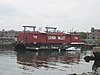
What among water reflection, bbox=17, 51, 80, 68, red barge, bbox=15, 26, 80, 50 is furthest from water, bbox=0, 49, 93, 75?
red barge, bbox=15, 26, 80, 50

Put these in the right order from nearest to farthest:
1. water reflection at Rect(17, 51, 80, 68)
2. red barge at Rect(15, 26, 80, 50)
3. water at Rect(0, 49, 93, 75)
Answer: water at Rect(0, 49, 93, 75) < water reflection at Rect(17, 51, 80, 68) < red barge at Rect(15, 26, 80, 50)

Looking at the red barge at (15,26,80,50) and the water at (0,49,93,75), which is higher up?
the red barge at (15,26,80,50)

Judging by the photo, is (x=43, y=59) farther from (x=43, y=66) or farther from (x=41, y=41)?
→ (x=41, y=41)

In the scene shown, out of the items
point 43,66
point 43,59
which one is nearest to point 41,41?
point 43,59

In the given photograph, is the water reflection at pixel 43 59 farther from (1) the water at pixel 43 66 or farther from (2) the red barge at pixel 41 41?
(2) the red barge at pixel 41 41

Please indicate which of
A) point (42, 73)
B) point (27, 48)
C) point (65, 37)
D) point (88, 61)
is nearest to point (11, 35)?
point (65, 37)

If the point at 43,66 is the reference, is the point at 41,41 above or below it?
above

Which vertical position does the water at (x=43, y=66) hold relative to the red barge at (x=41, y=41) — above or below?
below

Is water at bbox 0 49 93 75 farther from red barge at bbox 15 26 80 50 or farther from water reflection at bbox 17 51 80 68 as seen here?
red barge at bbox 15 26 80 50

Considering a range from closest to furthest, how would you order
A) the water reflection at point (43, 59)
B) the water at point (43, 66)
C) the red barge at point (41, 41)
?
the water at point (43, 66) < the water reflection at point (43, 59) < the red barge at point (41, 41)

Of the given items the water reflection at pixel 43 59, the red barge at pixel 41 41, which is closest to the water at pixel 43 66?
the water reflection at pixel 43 59

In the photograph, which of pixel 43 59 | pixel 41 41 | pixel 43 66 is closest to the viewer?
pixel 43 66

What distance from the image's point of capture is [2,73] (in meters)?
33.2

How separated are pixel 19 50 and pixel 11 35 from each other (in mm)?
86989
